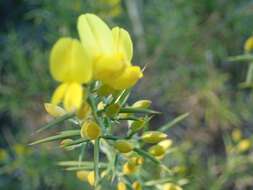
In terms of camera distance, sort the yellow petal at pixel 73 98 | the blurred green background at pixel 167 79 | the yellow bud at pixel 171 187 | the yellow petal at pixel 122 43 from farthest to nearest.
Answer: the blurred green background at pixel 167 79 < the yellow bud at pixel 171 187 < the yellow petal at pixel 122 43 < the yellow petal at pixel 73 98

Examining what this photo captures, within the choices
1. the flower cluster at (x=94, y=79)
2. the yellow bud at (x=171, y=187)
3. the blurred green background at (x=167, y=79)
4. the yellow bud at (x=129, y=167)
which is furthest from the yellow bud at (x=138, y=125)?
the blurred green background at (x=167, y=79)

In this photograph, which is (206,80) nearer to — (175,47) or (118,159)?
(175,47)

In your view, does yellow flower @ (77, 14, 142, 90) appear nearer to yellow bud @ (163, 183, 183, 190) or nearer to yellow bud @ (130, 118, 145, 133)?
yellow bud @ (130, 118, 145, 133)

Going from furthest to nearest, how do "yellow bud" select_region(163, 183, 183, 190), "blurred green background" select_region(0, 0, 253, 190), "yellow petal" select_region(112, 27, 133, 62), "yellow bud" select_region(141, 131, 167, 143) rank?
"blurred green background" select_region(0, 0, 253, 190) → "yellow bud" select_region(163, 183, 183, 190) → "yellow bud" select_region(141, 131, 167, 143) → "yellow petal" select_region(112, 27, 133, 62)

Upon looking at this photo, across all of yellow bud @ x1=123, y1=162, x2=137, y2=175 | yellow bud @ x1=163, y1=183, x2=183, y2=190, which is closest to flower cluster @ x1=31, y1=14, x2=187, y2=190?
yellow bud @ x1=123, y1=162, x2=137, y2=175

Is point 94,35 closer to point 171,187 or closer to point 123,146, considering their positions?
point 123,146

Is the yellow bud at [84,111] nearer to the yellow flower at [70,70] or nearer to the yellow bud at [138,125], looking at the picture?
the yellow flower at [70,70]

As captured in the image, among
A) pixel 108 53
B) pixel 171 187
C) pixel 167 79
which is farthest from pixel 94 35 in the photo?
pixel 167 79
